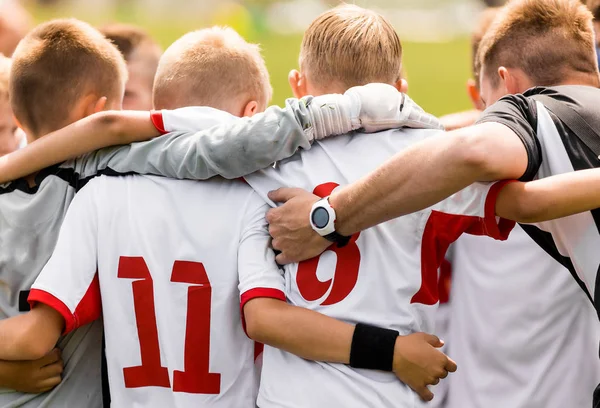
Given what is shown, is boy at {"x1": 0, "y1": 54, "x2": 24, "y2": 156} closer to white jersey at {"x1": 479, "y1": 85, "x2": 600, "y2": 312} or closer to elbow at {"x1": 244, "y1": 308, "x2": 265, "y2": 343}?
elbow at {"x1": 244, "y1": 308, "x2": 265, "y2": 343}

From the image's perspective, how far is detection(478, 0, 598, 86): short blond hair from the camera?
2.59 m

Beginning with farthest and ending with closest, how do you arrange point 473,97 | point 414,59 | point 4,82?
1. point 414,59
2. point 473,97
3. point 4,82

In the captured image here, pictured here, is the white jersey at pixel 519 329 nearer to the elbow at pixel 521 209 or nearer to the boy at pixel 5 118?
the elbow at pixel 521 209

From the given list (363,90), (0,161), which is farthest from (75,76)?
(363,90)

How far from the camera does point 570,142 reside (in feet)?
7.02

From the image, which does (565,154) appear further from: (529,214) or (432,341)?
(432,341)

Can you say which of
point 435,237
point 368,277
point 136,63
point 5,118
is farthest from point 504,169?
point 136,63

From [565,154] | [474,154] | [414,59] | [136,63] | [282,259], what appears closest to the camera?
[474,154]

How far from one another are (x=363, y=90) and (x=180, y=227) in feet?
2.18

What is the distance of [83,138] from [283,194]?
0.62m

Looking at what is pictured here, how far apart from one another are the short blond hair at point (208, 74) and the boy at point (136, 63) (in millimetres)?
1434

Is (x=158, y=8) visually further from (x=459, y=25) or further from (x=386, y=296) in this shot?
(x=386, y=296)

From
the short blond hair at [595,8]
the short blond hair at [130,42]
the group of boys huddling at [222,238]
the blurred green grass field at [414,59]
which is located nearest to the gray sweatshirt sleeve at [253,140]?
the group of boys huddling at [222,238]

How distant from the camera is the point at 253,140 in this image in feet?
7.55
